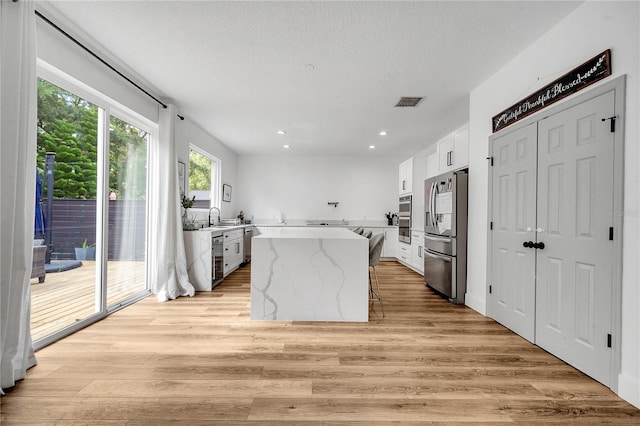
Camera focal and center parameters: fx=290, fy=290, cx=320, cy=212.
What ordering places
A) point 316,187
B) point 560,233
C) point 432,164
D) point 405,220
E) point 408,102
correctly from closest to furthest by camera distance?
1. point 560,233
2. point 408,102
3. point 432,164
4. point 405,220
5. point 316,187

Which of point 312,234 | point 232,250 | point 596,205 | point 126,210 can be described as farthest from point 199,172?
point 596,205

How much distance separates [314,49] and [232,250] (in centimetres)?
386

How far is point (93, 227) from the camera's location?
2.96 metres

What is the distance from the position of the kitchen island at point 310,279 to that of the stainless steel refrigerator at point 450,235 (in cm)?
141

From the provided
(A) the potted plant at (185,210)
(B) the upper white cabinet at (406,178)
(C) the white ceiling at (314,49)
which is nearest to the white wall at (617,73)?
(C) the white ceiling at (314,49)

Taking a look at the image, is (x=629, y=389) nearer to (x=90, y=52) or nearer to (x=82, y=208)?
(x=82, y=208)

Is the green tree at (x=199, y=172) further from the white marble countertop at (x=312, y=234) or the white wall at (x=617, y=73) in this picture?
the white wall at (x=617, y=73)

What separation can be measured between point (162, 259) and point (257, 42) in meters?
2.87

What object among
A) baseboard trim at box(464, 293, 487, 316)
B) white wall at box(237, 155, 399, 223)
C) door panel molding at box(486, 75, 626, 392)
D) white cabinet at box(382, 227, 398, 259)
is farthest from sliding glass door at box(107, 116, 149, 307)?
white cabinet at box(382, 227, 398, 259)

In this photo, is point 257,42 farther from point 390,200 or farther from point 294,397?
point 390,200

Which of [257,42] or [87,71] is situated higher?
[257,42]

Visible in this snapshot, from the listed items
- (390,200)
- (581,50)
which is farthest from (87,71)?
(390,200)

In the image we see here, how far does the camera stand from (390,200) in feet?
24.7

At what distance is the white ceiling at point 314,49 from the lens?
2156 mm
